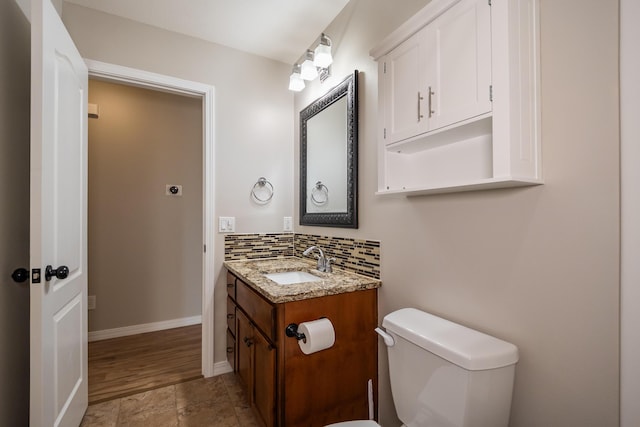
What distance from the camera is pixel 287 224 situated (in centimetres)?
241

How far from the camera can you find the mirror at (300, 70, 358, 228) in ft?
5.63

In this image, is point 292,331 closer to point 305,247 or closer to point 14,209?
Result: point 305,247

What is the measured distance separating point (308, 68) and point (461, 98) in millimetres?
1131

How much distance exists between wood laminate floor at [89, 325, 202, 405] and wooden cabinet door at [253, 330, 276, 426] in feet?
2.80

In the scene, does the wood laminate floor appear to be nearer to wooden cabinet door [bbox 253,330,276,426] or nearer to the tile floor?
the tile floor

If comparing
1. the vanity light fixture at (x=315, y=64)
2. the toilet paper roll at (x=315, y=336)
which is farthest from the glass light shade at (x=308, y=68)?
the toilet paper roll at (x=315, y=336)

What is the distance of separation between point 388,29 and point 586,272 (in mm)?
1326

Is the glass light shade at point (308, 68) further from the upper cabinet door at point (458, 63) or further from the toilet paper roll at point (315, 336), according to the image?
the toilet paper roll at point (315, 336)

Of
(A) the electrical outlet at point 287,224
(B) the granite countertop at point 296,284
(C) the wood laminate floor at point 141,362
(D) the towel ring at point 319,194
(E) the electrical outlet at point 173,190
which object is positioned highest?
(E) the electrical outlet at point 173,190

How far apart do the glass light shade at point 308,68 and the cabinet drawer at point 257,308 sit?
1.32 m

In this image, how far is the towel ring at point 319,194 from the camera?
1.99 meters

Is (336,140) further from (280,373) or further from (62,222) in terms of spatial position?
(62,222)

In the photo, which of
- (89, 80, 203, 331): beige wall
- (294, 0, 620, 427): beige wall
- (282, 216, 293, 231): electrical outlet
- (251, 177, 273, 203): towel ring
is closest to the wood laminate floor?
(89, 80, 203, 331): beige wall

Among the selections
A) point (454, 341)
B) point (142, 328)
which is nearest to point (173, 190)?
point (142, 328)
